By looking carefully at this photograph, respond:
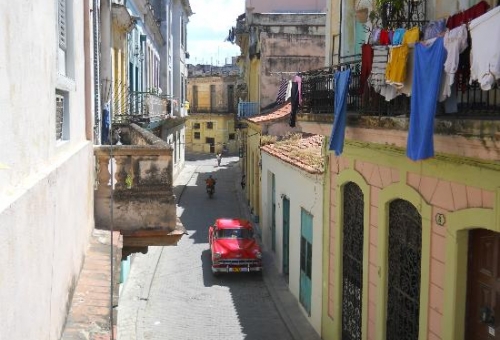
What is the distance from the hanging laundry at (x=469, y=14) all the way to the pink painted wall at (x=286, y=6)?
77.5 ft

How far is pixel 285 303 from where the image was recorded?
15.2 metres

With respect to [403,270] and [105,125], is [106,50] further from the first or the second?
[403,270]

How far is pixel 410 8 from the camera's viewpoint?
8.73 m

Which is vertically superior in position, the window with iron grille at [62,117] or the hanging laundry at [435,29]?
the hanging laundry at [435,29]

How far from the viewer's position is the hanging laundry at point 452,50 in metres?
6.16

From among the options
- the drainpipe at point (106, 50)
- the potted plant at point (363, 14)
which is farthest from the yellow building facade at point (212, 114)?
the potted plant at point (363, 14)

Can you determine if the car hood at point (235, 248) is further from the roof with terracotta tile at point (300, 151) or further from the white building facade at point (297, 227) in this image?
the roof with terracotta tile at point (300, 151)

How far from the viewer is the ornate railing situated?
9320 millimetres

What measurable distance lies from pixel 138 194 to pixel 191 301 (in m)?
6.52

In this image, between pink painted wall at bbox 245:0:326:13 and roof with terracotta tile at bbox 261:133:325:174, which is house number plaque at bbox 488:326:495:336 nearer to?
roof with terracotta tile at bbox 261:133:325:174

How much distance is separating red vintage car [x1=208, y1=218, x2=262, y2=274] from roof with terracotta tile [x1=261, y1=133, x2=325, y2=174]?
2754 millimetres

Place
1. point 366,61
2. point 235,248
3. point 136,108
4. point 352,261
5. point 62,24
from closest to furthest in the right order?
1. point 62,24
2. point 366,61
3. point 352,261
4. point 235,248
5. point 136,108

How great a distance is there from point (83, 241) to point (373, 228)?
191 inches

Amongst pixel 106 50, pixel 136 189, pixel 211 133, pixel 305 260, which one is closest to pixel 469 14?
pixel 136 189
